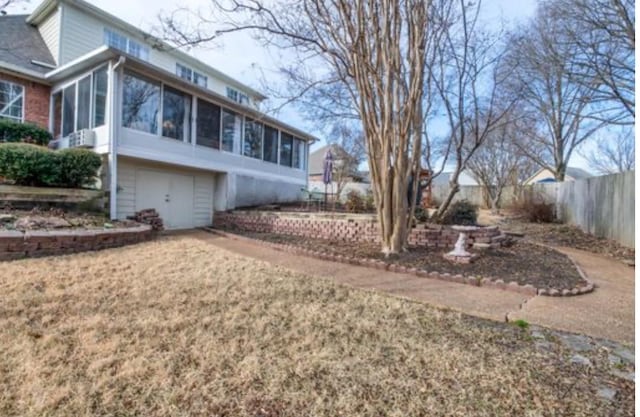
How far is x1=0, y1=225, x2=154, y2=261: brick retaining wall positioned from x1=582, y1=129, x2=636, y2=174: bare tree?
27.5 meters

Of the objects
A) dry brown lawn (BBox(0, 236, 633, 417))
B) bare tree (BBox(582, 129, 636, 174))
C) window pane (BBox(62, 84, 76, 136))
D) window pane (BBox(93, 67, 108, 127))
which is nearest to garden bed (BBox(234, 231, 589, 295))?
dry brown lawn (BBox(0, 236, 633, 417))

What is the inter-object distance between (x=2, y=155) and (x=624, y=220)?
40.5ft

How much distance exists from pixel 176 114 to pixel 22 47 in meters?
5.18

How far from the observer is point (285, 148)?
13.4 meters

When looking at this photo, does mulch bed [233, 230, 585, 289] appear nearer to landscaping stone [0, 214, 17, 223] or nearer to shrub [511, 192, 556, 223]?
landscaping stone [0, 214, 17, 223]

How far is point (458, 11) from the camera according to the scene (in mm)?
6102

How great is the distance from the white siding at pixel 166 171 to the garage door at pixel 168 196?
11 cm

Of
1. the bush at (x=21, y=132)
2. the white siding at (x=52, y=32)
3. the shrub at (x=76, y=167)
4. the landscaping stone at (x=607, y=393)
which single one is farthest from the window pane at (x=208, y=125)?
the landscaping stone at (x=607, y=393)

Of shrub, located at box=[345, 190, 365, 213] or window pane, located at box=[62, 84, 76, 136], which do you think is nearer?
window pane, located at box=[62, 84, 76, 136]

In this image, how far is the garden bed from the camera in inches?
172

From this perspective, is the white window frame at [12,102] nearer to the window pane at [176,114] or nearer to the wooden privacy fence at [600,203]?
the window pane at [176,114]

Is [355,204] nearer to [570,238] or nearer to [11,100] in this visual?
[570,238]

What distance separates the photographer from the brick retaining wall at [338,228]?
623 cm

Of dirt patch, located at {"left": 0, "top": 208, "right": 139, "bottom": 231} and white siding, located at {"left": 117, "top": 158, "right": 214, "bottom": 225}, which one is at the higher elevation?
white siding, located at {"left": 117, "top": 158, "right": 214, "bottom": 225}
